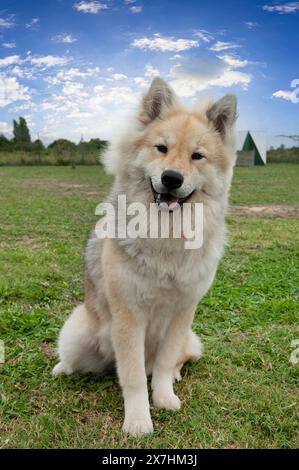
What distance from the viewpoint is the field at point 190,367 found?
2.57m

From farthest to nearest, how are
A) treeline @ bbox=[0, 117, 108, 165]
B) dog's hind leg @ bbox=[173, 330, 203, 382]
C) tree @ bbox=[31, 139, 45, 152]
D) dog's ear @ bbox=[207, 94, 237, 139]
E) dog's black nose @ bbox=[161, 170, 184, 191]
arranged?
tree @ bbox=[31, 139, 45, 152]
treeline @ bbox=[0, 117, 108, 165]
dog's hind leg @ bbox=[173, 330, 203, 382]
dog's ear @ bbox=[207, 94, 237, 139]
dog's black nose @ bbox=[161, 170, 184, 191]

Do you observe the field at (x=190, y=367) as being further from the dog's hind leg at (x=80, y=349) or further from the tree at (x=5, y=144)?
the tree at (x=5, y=144)

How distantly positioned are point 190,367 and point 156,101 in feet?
6.26

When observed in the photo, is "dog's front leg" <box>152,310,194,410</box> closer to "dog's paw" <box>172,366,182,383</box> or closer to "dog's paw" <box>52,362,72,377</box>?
"dog's paw" <box>172,366,182,383</box>

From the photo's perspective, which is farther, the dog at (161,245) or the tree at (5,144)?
the tree at (5,144)

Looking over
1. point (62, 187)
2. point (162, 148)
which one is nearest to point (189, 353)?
point (162, 148)

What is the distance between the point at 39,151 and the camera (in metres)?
30.7

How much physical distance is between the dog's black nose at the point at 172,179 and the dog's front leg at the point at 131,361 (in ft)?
2.53

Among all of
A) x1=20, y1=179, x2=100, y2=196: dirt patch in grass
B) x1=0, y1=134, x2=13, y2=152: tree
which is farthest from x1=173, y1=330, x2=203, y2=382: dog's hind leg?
x1=0, y1=134, x2=13, y2=152: tree

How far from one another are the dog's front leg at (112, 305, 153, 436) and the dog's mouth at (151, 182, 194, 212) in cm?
64

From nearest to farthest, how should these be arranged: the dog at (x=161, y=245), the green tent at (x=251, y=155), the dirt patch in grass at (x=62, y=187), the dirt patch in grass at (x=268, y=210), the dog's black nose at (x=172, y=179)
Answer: the dog's black nose at (x=172, y=179), the dog at (x=161, y=245), the dirt patch in grass at (x=268, y=210), the dirt patch in grass at (x=62, y=187), the green tent at (x=251, y=155)

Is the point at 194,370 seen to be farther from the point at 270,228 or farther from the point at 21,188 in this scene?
the point at 21,188

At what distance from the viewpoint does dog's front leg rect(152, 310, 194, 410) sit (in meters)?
2.88

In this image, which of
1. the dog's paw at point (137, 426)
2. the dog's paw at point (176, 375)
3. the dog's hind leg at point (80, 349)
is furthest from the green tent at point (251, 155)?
the dog's paw at point (137, 426)
